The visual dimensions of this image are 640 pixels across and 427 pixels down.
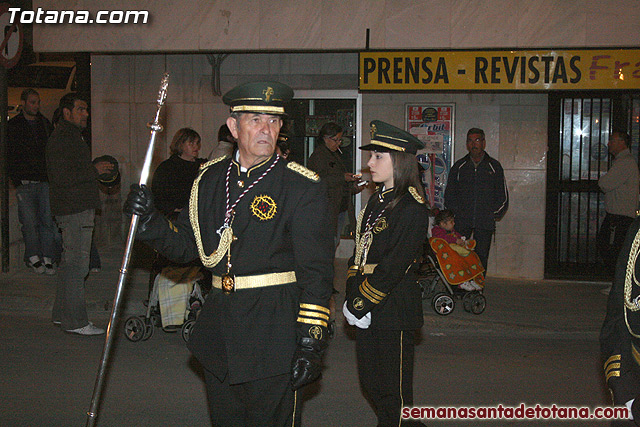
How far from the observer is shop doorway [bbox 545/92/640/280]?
11195 mm

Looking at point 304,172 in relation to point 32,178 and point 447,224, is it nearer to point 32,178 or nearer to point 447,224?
point 447,224

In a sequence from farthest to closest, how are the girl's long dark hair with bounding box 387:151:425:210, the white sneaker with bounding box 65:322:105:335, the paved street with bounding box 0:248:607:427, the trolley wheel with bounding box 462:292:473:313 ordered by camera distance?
the trolley wheel with bounding box 462:292:473:313 → the white sneaker with bounding box 65:322:105:335 → the paved street with bounding box 0:248:607:427 → the girl's long dark hair with bounding box 387:151:425:210

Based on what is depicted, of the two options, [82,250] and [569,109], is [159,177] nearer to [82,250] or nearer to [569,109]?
[82,250]

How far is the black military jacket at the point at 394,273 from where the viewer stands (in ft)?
14.5

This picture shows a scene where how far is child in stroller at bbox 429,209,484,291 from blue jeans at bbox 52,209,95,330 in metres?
3.88

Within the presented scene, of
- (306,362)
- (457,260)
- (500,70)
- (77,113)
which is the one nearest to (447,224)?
(457,260)

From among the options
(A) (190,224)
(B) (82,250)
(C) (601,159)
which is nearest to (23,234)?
(B) (82,250)

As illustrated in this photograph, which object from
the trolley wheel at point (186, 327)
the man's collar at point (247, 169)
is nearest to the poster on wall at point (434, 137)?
the trolley wheel at point (186, 327)

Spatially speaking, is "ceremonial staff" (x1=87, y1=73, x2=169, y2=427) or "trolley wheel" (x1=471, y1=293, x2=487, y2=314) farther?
"trolley wheel" (x1=471, y1=293, x2=487, y2=314)

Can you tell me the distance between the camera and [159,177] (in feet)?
26.1

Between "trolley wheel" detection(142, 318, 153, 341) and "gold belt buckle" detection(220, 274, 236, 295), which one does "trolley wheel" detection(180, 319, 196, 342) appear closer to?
"trolley wheel" detection(142, 318, 153, 341)

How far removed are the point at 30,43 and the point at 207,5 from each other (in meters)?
2.73

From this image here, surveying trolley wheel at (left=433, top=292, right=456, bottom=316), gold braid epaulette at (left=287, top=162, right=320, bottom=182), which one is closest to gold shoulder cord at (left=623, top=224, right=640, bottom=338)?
gold braid epaulette at (left=287, top=162, right=320, bottom=182)

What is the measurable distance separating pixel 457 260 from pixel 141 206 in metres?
5.87
